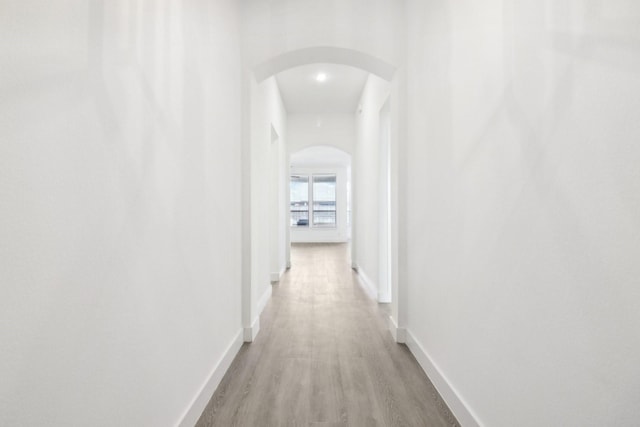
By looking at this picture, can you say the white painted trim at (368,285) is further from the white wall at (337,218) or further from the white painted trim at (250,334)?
the white wall at (337,218)

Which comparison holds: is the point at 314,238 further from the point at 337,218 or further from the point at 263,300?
the point at 263,300

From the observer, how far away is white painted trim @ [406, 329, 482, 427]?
5.50ft

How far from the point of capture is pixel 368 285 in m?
5.02

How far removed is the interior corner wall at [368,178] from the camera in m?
4.36

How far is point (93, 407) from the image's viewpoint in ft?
3.28

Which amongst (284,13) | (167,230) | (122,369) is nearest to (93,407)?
(122,369)

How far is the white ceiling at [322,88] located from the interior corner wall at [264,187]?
0.88ft

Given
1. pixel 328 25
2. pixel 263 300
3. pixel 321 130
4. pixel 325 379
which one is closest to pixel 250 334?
pixel 325 379

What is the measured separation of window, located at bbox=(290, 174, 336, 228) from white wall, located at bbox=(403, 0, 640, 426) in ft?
33.2

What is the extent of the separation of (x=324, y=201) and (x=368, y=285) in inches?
292

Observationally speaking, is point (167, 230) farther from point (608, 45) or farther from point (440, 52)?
point (440, 52)

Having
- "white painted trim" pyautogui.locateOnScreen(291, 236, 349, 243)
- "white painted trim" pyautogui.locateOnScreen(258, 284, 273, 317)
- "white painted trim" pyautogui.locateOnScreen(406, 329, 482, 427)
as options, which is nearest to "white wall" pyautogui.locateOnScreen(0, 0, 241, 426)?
"white painted trim" pyautogui.locateOnScreen(406, 329, 482, 427)

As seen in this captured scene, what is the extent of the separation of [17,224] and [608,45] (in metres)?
1.48

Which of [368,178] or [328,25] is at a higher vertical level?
[328,25]
